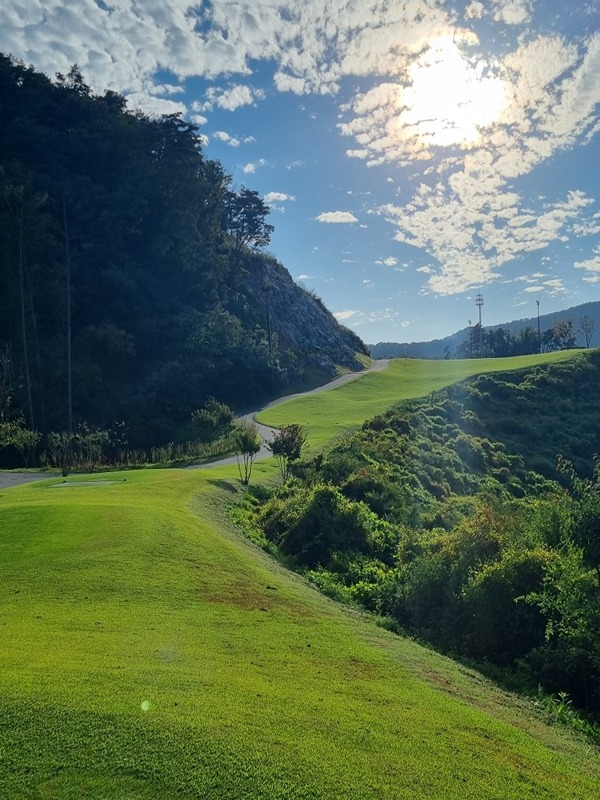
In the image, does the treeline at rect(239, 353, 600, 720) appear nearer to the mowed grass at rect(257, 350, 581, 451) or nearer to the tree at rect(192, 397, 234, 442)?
the mowed grass at rect(257, 350, 581, 451)

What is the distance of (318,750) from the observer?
6.75m

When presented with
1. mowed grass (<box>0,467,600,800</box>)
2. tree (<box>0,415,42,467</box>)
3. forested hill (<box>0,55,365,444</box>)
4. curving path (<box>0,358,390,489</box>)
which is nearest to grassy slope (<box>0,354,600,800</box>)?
mowed grass (<box>0,467,600,800</box>)

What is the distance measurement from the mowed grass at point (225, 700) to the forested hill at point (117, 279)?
1813 inches

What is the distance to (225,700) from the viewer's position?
25.4 feet

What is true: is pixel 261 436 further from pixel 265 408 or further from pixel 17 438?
pixel 265 408

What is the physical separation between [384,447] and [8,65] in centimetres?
8220

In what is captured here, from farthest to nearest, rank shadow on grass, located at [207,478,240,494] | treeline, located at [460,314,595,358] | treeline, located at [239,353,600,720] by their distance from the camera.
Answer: treeline, located at [460,314,595,358] < shadow on grass, located at [207,478,240,494] < treeline, located at [239,353,600,720]

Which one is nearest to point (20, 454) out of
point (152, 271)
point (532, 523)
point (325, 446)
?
point (325, 446)

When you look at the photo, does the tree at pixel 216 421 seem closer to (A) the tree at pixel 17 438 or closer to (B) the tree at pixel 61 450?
(B) the tree at pixel 61 450

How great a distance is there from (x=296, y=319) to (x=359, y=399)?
35370mm

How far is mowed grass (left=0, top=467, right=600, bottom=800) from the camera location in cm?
614

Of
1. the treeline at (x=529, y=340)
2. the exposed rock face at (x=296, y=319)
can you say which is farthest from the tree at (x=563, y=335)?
the exposed rock face at (x=296, y=319)

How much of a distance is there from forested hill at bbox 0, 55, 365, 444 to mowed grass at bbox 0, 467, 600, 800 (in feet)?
151

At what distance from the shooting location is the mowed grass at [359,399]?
5309 cm
